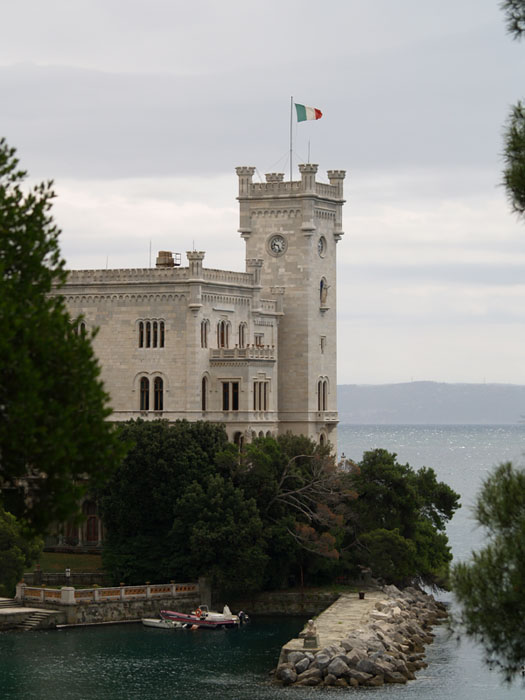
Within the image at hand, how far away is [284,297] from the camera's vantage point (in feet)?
341

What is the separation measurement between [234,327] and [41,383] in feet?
222

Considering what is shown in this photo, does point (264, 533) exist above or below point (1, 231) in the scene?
below

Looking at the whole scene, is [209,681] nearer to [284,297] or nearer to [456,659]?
[456,659]

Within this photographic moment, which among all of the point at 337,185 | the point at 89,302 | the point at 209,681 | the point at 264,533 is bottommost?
the point at 209,681

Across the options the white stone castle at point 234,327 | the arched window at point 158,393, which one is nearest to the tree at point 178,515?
the white stone castle at point 234,327

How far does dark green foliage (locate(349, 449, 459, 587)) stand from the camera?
88750 mm

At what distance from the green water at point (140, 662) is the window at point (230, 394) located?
15.8m

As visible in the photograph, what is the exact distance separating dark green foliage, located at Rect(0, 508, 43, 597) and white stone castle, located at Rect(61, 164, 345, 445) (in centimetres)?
1205

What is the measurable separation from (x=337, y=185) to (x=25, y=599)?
38083 mm

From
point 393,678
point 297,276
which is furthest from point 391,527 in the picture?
point 393,678

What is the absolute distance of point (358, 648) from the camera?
70625 millimetres

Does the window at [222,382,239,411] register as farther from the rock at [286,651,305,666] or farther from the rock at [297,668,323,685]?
the rock at [297,668,323,685]

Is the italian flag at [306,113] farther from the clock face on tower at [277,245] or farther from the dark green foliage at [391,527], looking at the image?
the dark green foliage at [391,527]

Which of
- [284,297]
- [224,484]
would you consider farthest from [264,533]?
[284,297]
